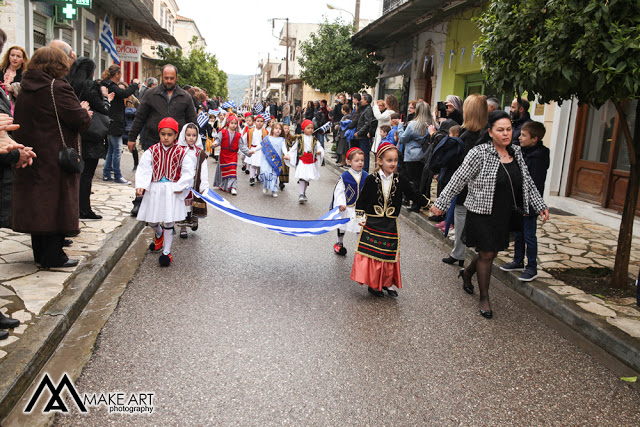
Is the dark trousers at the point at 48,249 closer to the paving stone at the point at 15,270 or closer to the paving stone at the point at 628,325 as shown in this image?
the paving stone at the point at 15,270

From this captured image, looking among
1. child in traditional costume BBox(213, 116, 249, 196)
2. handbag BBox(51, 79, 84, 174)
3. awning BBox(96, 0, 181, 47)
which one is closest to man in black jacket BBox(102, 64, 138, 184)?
child in traditional costume BBox(213, 116, 249, 196)

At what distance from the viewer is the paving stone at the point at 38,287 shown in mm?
4238

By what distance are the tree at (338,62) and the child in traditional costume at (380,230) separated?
16051mm

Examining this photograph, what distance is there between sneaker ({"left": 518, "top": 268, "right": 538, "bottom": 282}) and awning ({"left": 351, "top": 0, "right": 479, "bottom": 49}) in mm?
9833

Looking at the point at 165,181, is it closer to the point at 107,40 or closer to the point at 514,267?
the point at 514,267

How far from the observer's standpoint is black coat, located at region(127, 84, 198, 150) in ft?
24.3

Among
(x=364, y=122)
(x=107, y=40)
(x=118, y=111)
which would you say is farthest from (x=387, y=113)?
(x=107, y=40)

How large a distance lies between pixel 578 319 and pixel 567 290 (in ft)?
2.45

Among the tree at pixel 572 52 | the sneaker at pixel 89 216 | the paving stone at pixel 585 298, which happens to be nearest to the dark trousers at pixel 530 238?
the paving stone at pixel 585 298

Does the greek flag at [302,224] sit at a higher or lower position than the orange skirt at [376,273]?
higher

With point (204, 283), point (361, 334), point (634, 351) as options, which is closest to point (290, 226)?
point (204, 283)

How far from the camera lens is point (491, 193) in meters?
4.92

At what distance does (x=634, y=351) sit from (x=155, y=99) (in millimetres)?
6302

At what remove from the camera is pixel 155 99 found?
292 inches
